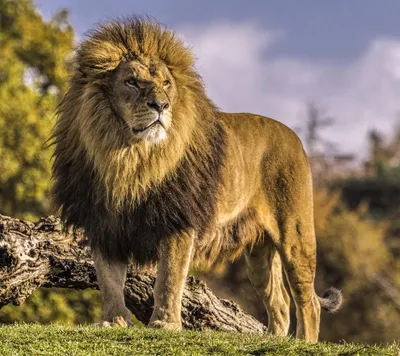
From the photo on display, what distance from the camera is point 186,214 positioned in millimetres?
5441

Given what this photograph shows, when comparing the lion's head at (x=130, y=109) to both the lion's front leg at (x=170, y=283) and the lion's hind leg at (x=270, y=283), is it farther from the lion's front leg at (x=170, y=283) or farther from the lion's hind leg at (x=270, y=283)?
the lion's hind leg at (x=270, y=283)

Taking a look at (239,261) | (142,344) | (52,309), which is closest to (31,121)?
(52,309)

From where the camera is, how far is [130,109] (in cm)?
522

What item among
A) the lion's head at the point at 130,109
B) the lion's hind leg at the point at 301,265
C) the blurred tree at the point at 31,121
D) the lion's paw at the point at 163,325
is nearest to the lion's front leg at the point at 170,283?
the lion's paw at the point at 163,325

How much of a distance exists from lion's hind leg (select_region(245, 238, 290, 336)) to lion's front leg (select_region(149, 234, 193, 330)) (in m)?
1.59

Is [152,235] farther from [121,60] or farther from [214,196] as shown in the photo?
[121,60]

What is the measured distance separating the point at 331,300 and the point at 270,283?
63 centimetres

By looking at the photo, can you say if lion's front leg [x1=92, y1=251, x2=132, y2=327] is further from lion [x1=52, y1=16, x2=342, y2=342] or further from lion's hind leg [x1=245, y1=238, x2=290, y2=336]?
lion's hind leg [x1=245, y1=238, x2=290, y2=336]

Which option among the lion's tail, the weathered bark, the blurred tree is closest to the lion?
the weathered bark

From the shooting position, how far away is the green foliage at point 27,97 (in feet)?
46.5

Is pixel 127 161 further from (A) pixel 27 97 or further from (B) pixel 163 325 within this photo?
(A) pixel 27 97

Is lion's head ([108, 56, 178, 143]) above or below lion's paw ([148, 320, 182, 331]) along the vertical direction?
above

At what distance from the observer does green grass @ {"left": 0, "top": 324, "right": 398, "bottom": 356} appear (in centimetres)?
463

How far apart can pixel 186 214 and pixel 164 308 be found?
0.56 metres
